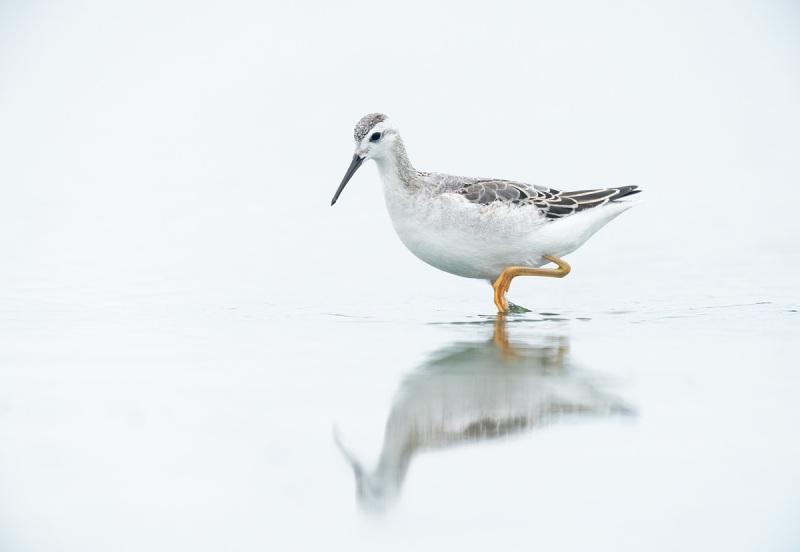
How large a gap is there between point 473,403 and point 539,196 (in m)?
5.81

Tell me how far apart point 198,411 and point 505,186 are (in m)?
6.48

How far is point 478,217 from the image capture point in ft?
45.4

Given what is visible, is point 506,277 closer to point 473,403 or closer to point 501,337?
point 501,337

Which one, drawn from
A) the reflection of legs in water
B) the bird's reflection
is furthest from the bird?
the bird's reflection

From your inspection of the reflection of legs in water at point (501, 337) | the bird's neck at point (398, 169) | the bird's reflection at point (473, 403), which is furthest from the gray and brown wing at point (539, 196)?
the bird's reflection at point (473, 403)

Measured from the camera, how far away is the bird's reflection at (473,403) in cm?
814

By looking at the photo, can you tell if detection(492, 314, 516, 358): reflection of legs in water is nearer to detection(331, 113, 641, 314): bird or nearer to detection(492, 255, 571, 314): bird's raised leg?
detection(492, 255, 571, 314): bird's raised leg

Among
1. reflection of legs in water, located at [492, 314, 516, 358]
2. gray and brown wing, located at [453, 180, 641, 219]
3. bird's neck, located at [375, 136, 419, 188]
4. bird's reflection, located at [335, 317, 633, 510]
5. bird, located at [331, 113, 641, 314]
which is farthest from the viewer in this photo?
bird's neck, located at [375, 136, 419, 188]

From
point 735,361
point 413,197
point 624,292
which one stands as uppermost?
point 413,197

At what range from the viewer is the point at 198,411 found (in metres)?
9.30

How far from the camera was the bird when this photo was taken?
13.9m

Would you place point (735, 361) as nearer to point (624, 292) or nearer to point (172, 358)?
point (624, 292)

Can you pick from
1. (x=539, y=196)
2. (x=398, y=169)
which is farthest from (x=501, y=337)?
(x=398, y=169)

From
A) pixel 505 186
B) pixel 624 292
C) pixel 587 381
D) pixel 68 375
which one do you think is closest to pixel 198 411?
pixel 68 375
